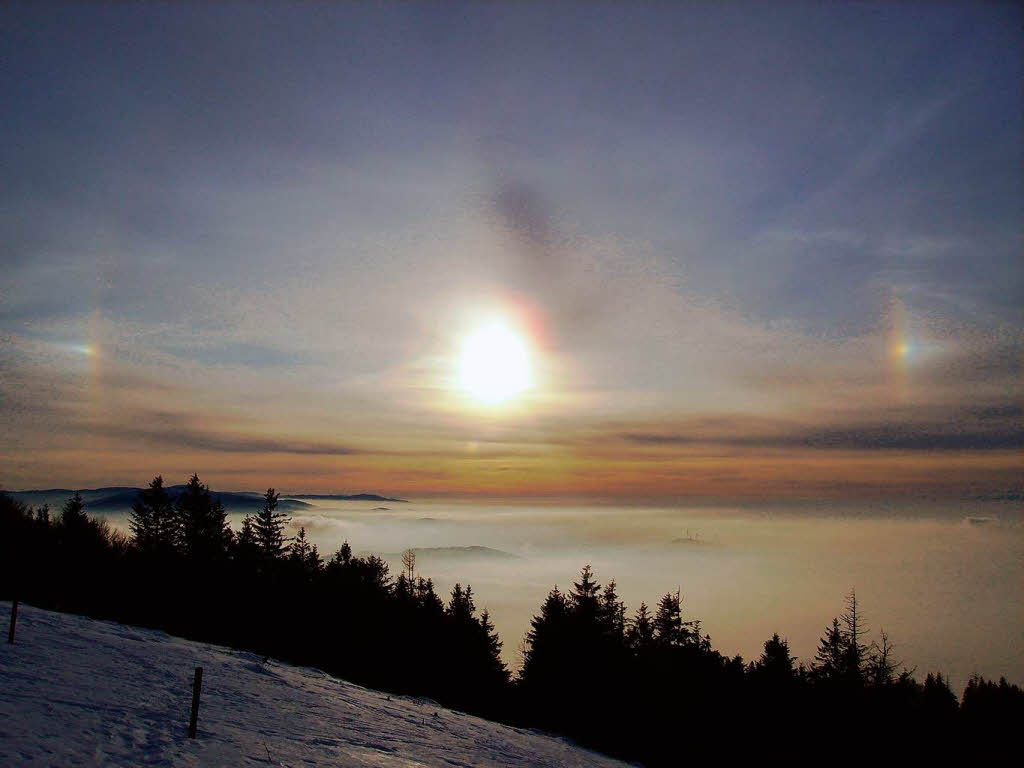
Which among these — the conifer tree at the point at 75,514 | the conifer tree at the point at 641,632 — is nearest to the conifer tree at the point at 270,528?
the conifer tree at the point at 75,514

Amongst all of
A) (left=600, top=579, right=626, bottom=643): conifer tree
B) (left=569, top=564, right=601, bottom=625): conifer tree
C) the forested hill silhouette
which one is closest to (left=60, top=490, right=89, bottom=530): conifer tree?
the forested hill silhouette

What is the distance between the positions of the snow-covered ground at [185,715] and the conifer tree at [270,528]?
34925 millimetres

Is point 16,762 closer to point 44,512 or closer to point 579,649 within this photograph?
point 579,649

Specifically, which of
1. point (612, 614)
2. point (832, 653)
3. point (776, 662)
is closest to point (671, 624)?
point (612, 614)

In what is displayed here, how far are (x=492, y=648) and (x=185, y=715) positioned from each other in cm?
4702

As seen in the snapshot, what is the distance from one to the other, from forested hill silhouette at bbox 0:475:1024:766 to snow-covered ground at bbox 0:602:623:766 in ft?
46.1

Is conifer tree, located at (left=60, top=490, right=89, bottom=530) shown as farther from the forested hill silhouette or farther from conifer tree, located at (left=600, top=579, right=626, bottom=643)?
conifer tree, located at (left=600, top=579, right=626, bottom=643)

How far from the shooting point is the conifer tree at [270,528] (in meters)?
58.5

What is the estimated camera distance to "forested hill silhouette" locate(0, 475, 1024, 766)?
40.7 meters

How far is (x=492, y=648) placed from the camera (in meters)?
56.3

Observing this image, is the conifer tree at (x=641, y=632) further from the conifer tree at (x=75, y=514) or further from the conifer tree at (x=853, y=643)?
the conifer tree at (x=75, y=514)

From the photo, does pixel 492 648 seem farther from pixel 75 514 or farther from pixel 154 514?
pixel 75 514

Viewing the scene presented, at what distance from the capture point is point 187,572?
1775 inches

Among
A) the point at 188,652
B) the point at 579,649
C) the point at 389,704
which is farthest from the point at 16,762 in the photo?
the point at 579,649
